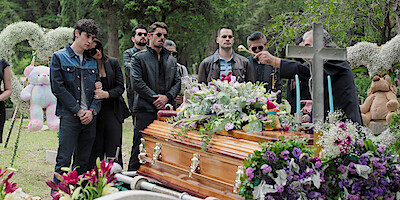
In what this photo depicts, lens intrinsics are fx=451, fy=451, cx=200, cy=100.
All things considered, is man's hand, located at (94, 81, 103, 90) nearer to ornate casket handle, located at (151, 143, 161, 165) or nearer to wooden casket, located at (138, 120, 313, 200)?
wooden casket, located at (138, 120, 313, 200)

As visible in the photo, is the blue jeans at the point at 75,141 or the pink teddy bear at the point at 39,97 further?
the pink teddy bear at the point at 39,97

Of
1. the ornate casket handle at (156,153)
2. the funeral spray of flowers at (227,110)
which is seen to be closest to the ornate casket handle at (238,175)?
the funeral spray of flowers at (227,110)

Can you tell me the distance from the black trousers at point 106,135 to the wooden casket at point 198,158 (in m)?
1.25

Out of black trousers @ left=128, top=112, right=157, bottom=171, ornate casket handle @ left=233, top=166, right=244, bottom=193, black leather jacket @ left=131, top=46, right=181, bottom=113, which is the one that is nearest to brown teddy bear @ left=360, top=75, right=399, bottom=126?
black leather jacket @ left=131, top=46, right=181, bottom=113

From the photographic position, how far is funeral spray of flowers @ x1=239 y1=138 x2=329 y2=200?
2707mm

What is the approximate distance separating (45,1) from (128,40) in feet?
30.0

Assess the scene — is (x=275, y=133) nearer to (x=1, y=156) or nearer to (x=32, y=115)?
(x=32, y=115)

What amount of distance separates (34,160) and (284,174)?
680cm

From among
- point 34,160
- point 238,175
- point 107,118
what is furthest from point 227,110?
point 34,160

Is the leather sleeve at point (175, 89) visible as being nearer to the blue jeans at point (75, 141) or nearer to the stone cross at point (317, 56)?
the blue jeans at point (75, 141)

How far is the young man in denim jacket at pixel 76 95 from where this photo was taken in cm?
484

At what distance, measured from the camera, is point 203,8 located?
17484 mm

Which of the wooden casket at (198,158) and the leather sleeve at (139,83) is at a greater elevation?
the leather sleeve at (139,83)

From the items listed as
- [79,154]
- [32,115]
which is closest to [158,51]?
[79,154]
